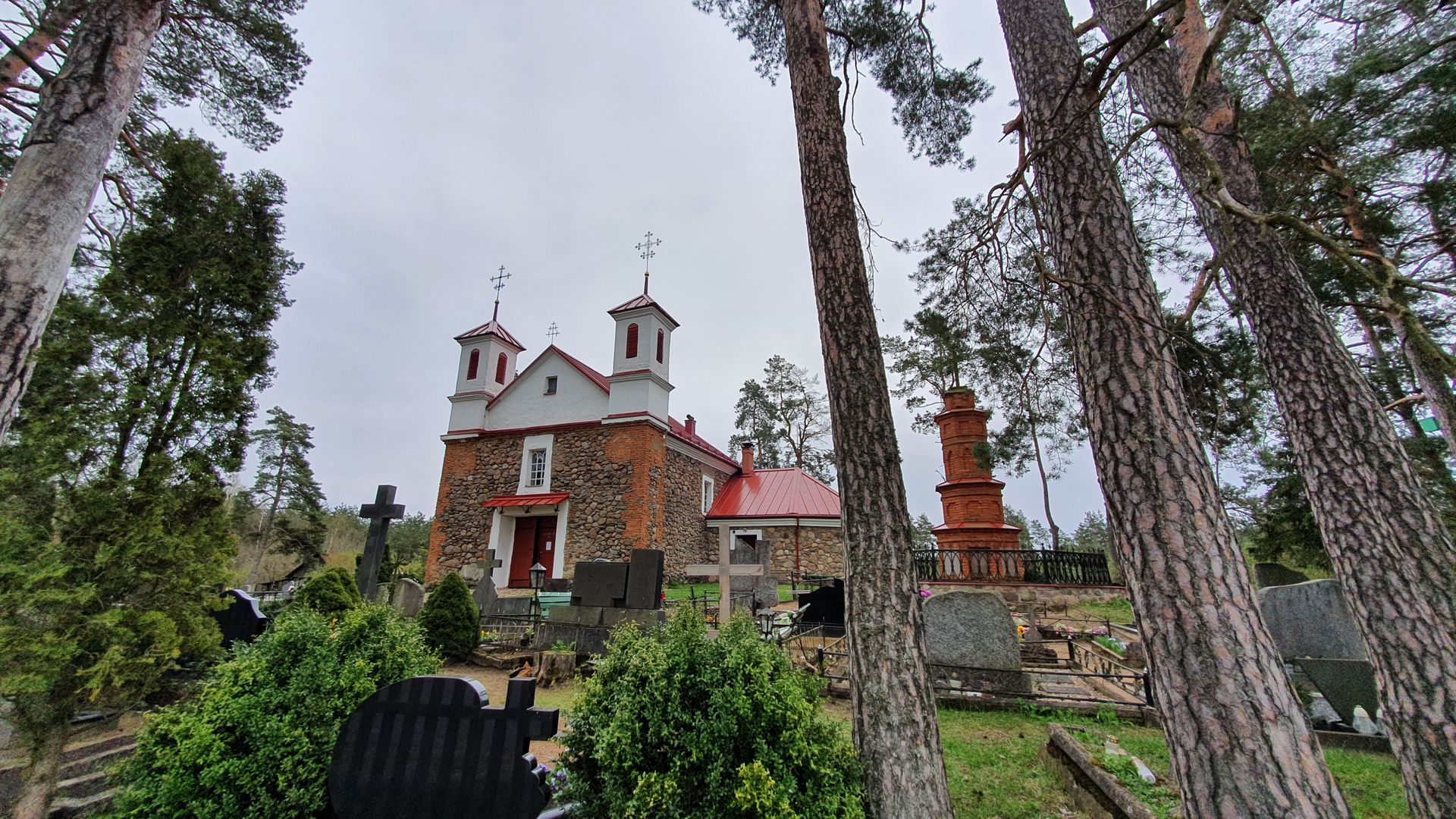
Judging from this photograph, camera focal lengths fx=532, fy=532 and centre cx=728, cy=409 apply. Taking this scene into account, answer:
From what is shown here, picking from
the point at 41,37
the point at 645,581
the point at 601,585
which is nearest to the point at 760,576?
the point at 645,581

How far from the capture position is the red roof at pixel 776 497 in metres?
17.5

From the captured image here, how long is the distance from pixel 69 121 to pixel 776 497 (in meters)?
17.0

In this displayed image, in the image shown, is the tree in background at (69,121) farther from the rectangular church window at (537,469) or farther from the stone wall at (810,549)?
the stone wall at (810,549)

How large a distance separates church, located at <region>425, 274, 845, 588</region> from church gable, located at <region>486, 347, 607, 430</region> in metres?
0.03

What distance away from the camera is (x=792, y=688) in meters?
2.48

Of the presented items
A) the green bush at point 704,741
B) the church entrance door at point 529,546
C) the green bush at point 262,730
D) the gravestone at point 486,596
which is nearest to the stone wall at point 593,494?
the church entrance door at point 529,546

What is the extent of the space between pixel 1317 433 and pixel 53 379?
809cm

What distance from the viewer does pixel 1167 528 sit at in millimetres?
2121

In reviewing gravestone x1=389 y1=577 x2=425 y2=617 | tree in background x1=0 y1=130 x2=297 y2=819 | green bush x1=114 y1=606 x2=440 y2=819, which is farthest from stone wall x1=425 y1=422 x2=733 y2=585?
green bush x1=114 y1=606 x2=440 y2=819

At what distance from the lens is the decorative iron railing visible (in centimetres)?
1183

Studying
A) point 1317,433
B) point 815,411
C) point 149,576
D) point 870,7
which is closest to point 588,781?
point 149,576

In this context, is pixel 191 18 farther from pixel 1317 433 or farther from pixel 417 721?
pixel 1317 433

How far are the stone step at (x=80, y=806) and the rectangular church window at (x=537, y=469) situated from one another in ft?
42.3

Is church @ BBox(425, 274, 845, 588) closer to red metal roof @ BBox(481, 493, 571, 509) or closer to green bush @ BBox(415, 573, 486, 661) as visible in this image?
red metal roof @ BBox(481, 493, 571, 509)
